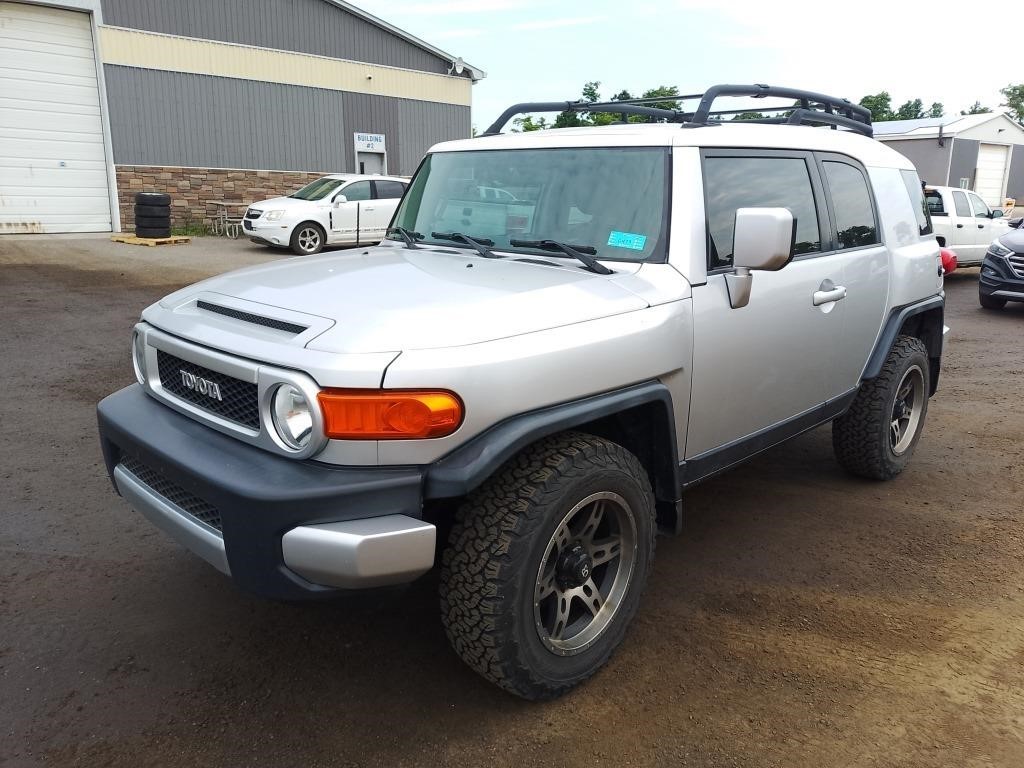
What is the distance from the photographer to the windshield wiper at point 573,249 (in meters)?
3.10

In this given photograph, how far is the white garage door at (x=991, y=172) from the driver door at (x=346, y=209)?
2859 centimetres

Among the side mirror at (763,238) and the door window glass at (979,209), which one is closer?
the side mirror at (763,238)

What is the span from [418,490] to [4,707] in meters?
1.66

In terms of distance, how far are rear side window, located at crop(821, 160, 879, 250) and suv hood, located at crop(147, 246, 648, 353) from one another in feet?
5.13

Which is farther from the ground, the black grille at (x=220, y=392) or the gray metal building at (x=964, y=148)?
the gray metal building at (x=964, y=148)

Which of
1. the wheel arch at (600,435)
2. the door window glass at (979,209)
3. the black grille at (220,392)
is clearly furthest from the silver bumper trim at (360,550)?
the door window glass at (979,209)

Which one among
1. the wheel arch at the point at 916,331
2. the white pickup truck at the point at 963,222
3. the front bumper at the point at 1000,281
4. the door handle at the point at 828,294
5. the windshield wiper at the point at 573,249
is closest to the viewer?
the windshield wiper at the point at 573,249

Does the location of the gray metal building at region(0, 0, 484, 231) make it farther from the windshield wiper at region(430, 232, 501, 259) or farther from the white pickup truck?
the windshield wiper at region(430, 232, 501, 259)

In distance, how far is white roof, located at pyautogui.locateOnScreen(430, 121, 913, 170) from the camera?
332 cm

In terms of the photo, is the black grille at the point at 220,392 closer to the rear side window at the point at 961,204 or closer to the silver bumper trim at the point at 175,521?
the silver bumper trim at the point at 175,521

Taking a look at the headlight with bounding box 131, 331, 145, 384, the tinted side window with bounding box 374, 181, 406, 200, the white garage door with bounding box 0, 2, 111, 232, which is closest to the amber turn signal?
the headlight with bounding box 131, 331, 145, 384

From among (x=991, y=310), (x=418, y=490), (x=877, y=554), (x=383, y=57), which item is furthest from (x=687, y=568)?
(x=383, y=57)

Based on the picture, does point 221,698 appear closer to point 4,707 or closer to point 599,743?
point 4,707

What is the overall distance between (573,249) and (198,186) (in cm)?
1996
